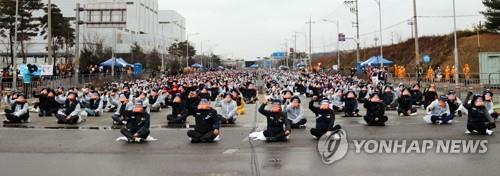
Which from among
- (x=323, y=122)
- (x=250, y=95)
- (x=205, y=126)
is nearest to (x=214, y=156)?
(x=205, y=126)

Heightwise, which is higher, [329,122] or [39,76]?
[39,76]

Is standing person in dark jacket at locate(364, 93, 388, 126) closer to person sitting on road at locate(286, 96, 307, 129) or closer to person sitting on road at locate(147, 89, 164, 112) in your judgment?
person sitting on road at locate(286, 96, 307, 129)

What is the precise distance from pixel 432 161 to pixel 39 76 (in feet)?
94.7

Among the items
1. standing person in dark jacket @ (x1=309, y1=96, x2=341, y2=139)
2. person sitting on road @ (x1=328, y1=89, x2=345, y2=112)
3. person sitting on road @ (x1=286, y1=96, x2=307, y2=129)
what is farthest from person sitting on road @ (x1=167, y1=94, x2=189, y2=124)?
person sitting on road @ (x1=328, y1=89, x2=345, y2=112)

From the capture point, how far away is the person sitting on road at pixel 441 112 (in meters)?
18.5

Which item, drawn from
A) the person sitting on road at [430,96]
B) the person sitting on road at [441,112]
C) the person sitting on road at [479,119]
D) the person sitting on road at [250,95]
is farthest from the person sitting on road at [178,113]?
the person sitting on road at [250,95]

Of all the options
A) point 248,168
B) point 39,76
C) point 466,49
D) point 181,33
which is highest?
point 181,33

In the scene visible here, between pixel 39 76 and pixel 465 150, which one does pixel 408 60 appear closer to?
pixel 39 76

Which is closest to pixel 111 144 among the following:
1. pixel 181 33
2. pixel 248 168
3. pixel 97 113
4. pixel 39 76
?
pixel 248 168

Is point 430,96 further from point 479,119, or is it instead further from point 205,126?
point 205,126

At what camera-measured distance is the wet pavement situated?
33.1ft

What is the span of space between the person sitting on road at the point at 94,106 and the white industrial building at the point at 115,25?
61.5 metres

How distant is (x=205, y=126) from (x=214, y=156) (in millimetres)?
2671

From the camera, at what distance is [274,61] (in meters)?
179
